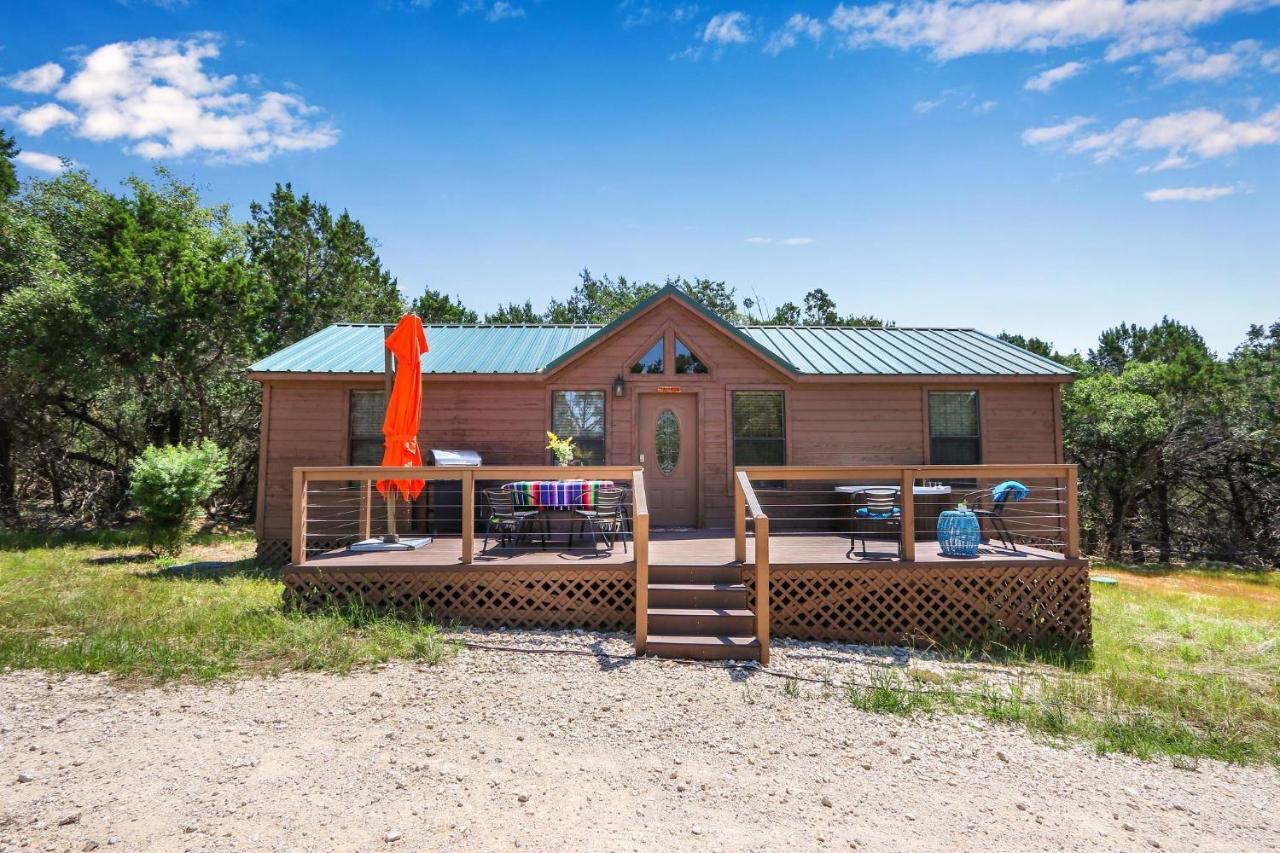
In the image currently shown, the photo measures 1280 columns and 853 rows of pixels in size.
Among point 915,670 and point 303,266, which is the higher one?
point 303,266

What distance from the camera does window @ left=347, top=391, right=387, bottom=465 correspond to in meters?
9.41

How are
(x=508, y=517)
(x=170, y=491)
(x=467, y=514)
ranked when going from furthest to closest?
(x=170, y=491) → (x=508, y=517) → (x=467, y=514)

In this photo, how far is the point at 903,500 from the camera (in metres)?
6.17

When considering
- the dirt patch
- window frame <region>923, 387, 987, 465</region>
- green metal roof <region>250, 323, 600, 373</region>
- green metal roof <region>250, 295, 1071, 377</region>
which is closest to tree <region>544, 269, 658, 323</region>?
green metal roof <region>250, 323, 600, 373</region>

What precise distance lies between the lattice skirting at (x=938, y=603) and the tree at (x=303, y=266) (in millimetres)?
15632

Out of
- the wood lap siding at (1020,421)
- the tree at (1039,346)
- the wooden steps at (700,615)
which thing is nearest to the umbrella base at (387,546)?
the wooden steps at (700,615)

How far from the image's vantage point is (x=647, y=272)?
33.8m

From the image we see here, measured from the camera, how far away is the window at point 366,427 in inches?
371

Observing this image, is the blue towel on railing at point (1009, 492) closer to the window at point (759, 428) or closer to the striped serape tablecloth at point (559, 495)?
the window at point (759, 428)

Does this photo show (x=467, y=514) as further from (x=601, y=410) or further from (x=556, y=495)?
(x=601, y=410)

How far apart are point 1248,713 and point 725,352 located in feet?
21.7

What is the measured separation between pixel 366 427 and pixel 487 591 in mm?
4393

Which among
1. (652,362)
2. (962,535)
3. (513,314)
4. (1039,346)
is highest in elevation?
(513,314)

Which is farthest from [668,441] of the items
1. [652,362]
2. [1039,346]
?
[1039,346]
